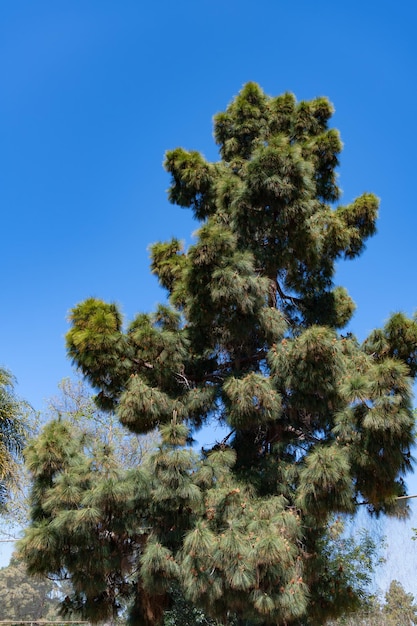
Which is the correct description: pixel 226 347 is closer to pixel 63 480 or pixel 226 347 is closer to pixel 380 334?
pixel 380 334

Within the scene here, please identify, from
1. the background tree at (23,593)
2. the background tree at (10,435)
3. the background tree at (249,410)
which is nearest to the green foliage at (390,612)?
the background tree at (249,410)

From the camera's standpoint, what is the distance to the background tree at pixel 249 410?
432cm

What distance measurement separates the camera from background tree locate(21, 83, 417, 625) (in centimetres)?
432

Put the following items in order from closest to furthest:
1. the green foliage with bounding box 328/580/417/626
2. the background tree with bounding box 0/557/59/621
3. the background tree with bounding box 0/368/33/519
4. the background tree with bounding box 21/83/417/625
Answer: the background tree with bounding box 21/83/417/625 → the green foliage with bounding box 328/580/417/626 → the background tree with bounding box 0/368/33/519 → the background tree with bounding box 0/557/59/621

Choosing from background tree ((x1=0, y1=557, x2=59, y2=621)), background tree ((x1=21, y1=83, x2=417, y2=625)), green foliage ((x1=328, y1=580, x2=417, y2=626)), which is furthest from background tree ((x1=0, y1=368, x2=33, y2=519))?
green foliage ((x1=328, y1=580, x2=417, y2=626))

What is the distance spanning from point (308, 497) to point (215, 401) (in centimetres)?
169

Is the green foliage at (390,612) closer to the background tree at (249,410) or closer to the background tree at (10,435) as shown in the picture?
the background tree at (249,410)

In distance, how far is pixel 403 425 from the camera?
13.8ft

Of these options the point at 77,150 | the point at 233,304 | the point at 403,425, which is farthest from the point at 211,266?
the point at 77,150

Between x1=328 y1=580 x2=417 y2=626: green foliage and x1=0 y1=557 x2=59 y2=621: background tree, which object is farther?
x1=0 y1=557 x2=59 y2=621: background tree

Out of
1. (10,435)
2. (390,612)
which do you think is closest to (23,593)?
(10,435)

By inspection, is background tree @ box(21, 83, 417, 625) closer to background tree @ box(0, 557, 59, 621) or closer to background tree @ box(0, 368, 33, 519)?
background tree @ box(0, 368, 33, 519)

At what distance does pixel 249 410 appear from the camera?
16.5 feet

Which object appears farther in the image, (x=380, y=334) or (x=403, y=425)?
(x=380, y=334)
